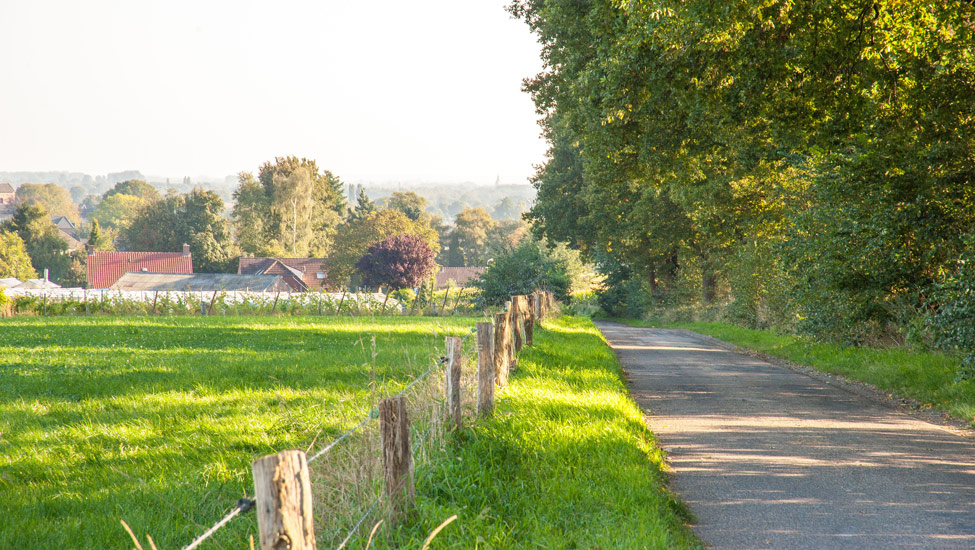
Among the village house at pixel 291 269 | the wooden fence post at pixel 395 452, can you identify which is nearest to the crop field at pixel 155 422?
the wooden fence post at pixel 395 452

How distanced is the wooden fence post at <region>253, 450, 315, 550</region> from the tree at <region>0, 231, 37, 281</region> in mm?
90061

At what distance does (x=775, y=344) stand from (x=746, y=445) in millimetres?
12740

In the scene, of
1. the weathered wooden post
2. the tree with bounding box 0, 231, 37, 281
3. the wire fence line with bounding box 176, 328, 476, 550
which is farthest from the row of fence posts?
the tree with bounding box 0, 231, 37, 281

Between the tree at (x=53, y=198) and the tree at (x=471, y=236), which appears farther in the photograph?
the tree at (x=53, y=198)

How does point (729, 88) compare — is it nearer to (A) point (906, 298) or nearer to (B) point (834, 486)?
(A) point (906, 298)

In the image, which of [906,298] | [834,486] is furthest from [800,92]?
[834,486]

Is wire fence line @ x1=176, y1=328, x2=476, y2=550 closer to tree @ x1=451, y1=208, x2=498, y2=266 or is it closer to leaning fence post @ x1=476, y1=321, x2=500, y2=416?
leaning fence post @ x1=476, y1=321, x2=500, y2=416

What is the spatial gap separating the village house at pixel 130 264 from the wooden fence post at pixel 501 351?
3002 inches

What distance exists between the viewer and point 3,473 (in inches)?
257

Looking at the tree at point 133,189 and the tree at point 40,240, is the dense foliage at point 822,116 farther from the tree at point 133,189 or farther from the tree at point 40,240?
the tree at point 133,189

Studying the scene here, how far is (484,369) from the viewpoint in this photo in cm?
754

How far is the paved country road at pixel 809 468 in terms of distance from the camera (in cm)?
542

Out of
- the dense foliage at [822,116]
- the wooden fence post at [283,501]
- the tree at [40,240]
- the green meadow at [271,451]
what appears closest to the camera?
the wooden fence post at [283,501]

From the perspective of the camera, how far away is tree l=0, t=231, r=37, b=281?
78.4 meters
